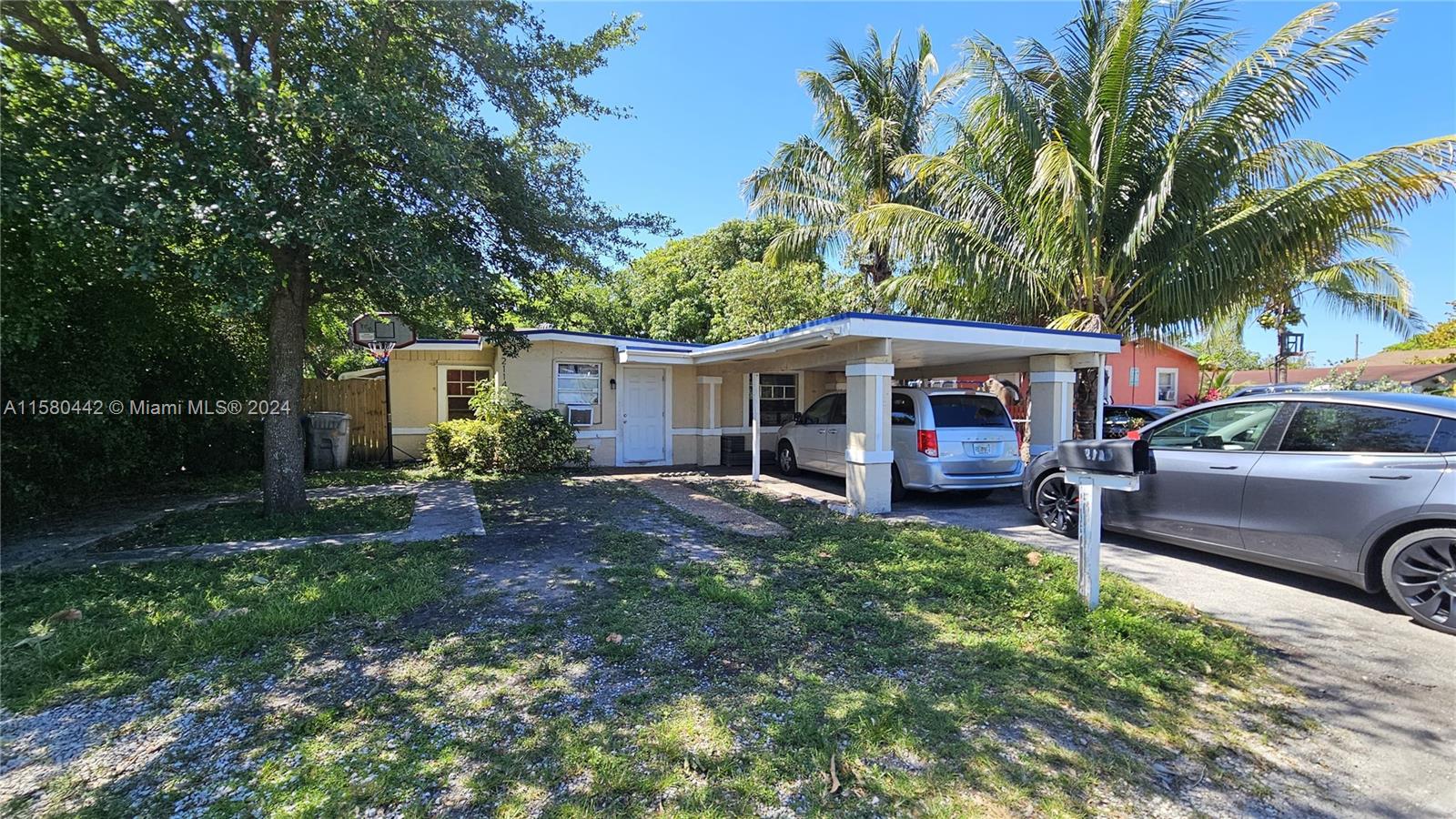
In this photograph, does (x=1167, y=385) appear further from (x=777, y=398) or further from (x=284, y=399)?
(x=284, y=399)

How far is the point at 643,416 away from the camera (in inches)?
503

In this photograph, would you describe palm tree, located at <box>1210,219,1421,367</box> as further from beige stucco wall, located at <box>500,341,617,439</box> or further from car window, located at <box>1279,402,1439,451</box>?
beige stucco wall, located at <box>500,341,617,439</box>

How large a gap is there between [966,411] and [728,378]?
632 cm

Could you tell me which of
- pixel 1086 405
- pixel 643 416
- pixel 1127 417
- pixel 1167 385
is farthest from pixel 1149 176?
pixel 1167 385

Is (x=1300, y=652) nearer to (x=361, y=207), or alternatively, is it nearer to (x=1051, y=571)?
(x=1051, y=571)

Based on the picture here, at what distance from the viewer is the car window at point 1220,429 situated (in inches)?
192

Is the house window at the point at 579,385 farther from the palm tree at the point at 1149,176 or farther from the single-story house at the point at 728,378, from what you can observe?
the palm tree at the point at 1149,176

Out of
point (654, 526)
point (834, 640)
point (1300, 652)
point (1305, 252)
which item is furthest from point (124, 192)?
point (1305, 252)

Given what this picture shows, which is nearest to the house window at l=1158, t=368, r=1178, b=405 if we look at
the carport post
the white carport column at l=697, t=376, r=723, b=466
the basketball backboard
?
the white carport column at l=697, t=376, r=723, b=466

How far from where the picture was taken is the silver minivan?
25.8 ft

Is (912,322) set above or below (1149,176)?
below

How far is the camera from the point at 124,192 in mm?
4824

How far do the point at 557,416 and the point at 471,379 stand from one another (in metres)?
2.60

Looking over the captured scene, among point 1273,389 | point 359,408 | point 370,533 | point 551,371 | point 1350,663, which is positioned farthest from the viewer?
point 359,408
